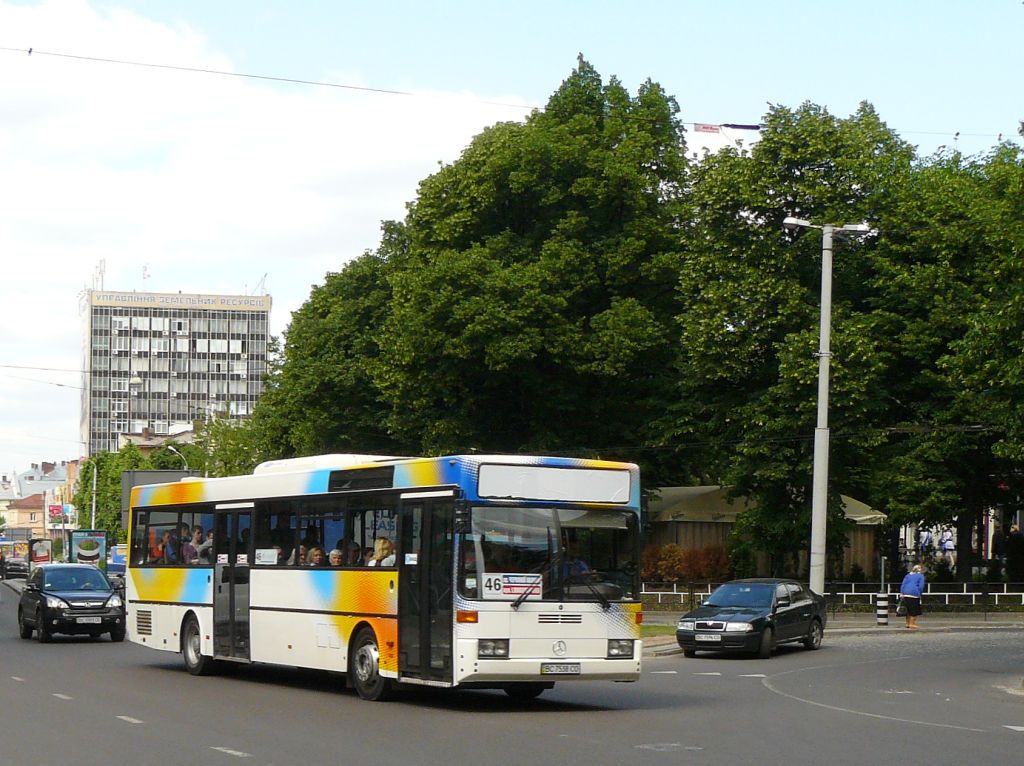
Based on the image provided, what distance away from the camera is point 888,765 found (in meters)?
Answer: 13.5

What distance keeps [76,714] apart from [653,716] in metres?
6.51

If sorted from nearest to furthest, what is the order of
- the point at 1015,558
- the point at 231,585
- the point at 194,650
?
the point at 231,585 → the point at 194,650 → the point at 1015,558

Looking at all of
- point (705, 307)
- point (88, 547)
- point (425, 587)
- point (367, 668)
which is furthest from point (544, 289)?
point (88, 547)

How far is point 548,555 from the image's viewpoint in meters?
18.7

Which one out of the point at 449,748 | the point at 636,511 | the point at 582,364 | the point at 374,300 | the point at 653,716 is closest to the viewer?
the point at 449,748

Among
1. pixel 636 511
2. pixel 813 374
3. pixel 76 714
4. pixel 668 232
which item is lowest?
pixel 76 714

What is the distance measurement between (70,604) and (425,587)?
58.3 ft

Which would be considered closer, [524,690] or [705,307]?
[524,690]

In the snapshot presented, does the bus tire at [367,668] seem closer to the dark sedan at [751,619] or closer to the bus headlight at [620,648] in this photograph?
the bus headlight at [620,648]

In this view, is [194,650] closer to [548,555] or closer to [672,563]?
[548,555]

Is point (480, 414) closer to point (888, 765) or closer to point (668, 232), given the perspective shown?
point (668, 232)

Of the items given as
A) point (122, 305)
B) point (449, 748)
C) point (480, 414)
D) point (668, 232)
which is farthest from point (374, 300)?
point (122, 305)

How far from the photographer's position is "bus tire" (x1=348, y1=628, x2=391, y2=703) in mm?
19750

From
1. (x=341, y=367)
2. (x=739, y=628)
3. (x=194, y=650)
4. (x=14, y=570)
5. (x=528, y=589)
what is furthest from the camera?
(x=14, y=570)
